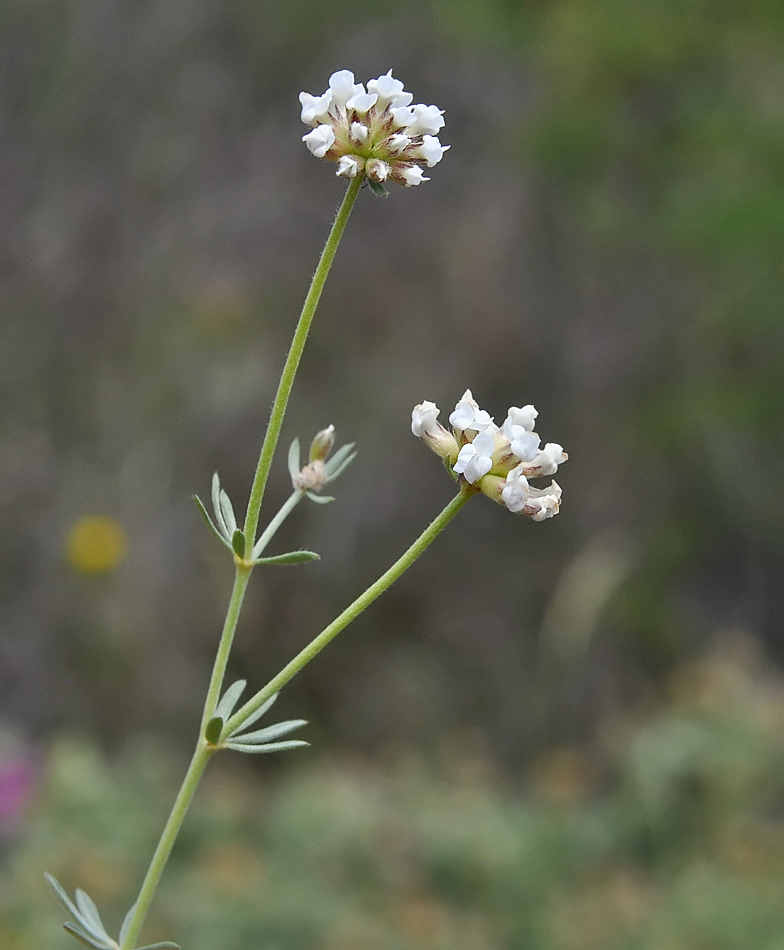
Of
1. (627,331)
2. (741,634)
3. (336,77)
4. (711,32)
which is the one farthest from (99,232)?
(336,77)

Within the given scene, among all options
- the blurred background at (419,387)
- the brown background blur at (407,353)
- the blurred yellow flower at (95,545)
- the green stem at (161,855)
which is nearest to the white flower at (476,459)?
the green stem at (161,855)

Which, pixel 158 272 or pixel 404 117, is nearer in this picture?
pixel 404 117

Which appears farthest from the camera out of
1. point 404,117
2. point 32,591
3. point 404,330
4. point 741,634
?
point 404,330

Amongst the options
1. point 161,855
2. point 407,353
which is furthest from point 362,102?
point 407,353

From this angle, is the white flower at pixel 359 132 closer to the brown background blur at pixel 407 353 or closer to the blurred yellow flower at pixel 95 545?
the brown background blur at pixel 407 353

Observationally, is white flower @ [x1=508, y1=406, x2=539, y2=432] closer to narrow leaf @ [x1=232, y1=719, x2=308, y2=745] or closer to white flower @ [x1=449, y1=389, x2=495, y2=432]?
white flower @ [x1=449, y1=389, x2=495, y2=432]

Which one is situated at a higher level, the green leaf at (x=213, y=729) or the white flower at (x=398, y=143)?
the white flower at (x=398, y=143)

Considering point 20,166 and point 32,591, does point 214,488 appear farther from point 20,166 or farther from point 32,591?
point 20,166

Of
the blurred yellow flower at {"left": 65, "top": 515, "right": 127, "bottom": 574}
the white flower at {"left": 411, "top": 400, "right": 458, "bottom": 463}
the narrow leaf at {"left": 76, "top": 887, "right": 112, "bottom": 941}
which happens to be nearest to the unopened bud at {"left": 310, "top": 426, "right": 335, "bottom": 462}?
the white flower at {"left": 411, "top": 400, "right": 458, "bottom": 463}

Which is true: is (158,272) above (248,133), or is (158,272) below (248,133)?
below
